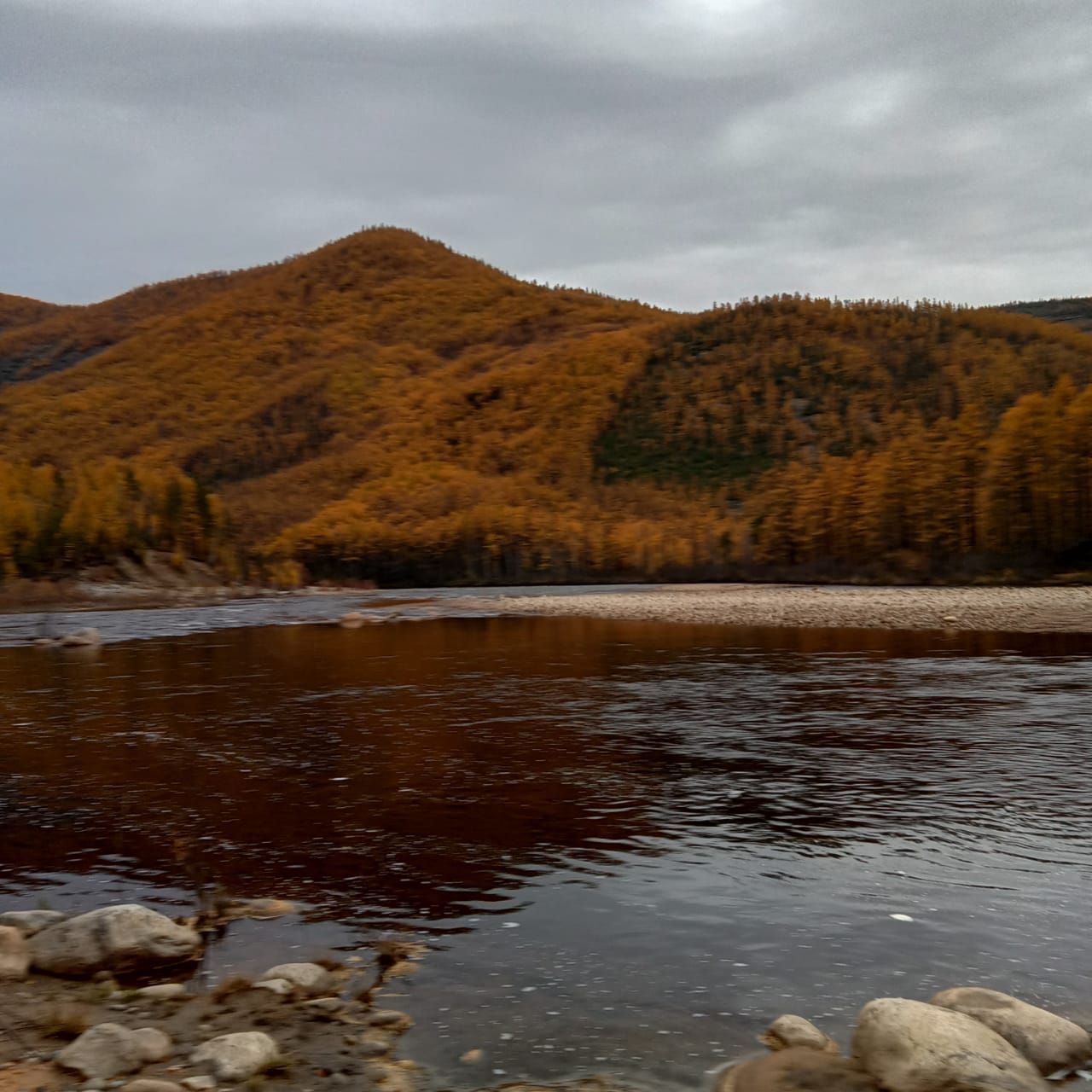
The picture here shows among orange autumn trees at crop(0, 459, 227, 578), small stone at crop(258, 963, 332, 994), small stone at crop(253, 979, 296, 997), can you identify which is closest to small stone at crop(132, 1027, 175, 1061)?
small stone at crop(253, 979, 296, 997)

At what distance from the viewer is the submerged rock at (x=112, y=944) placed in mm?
9297

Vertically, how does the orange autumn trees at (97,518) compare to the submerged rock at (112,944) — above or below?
above

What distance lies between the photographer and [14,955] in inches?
364

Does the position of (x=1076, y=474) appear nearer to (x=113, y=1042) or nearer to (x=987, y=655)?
(x=987, y=655)

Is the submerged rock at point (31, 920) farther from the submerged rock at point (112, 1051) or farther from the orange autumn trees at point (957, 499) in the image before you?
the orange autumn trees at point (957, 499)

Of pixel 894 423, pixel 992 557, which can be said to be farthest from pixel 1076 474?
pixel 894 423

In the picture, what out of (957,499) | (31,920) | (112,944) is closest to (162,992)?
(112,944)

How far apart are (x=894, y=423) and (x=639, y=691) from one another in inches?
7236

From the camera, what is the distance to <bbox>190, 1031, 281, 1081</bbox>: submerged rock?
22.8 ft

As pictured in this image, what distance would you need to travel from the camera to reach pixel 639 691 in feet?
93.4

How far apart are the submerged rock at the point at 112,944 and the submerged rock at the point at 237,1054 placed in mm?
2273

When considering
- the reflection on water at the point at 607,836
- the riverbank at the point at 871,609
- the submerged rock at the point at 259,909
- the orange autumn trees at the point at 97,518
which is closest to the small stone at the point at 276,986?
the reflection on water at the point at 607,836

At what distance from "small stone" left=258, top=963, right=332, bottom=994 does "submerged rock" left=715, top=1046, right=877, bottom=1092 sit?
137 inches

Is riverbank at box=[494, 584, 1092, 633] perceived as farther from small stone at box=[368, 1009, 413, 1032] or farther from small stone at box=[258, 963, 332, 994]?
small stone at box=[368, 1009, 413, 1032]
